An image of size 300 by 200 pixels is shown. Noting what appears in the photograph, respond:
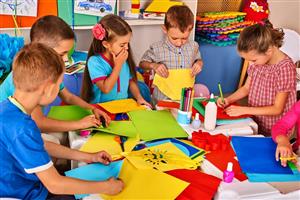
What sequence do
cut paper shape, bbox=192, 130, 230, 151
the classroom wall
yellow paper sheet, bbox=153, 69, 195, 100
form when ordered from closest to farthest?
cut paper shape, bbox=192, 130, 230, 151, yellow paper sheet, bbox=153, 69, 195, 100, the classroom wall

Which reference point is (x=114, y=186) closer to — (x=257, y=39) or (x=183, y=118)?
(x=183, y=118)

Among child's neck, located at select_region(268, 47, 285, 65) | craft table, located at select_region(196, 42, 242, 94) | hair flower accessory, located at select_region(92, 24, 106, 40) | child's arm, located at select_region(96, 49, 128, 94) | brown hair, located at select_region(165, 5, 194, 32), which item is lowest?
craft table, located at select_region(196, 42, 242, 94)

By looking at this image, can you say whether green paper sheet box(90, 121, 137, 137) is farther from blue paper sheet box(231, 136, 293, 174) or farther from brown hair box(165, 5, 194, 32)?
brown hair box(165, 5, 194, 32)

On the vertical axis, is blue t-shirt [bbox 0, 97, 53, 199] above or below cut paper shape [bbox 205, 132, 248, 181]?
above

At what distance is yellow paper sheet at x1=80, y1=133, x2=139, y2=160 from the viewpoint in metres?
1.32

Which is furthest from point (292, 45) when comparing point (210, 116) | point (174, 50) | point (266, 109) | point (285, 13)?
point (210, 116)

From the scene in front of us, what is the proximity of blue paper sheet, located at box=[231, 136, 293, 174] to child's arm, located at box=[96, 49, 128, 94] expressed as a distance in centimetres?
72

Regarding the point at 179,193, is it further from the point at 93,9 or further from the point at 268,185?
the point at 93,9

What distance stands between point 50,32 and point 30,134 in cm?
71

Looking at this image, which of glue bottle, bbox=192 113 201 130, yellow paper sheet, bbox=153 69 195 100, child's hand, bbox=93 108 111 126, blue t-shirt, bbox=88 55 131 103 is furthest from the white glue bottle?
blue t-shirt, bbox=88 55 131 103

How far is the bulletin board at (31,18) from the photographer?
2699 millimetres

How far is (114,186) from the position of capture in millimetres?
1081

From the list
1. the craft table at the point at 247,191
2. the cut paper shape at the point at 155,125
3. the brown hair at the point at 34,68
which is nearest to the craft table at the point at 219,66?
the cut paper shape at the point at 155,125

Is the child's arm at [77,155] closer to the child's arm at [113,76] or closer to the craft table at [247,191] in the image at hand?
the craft table at [247,191]
